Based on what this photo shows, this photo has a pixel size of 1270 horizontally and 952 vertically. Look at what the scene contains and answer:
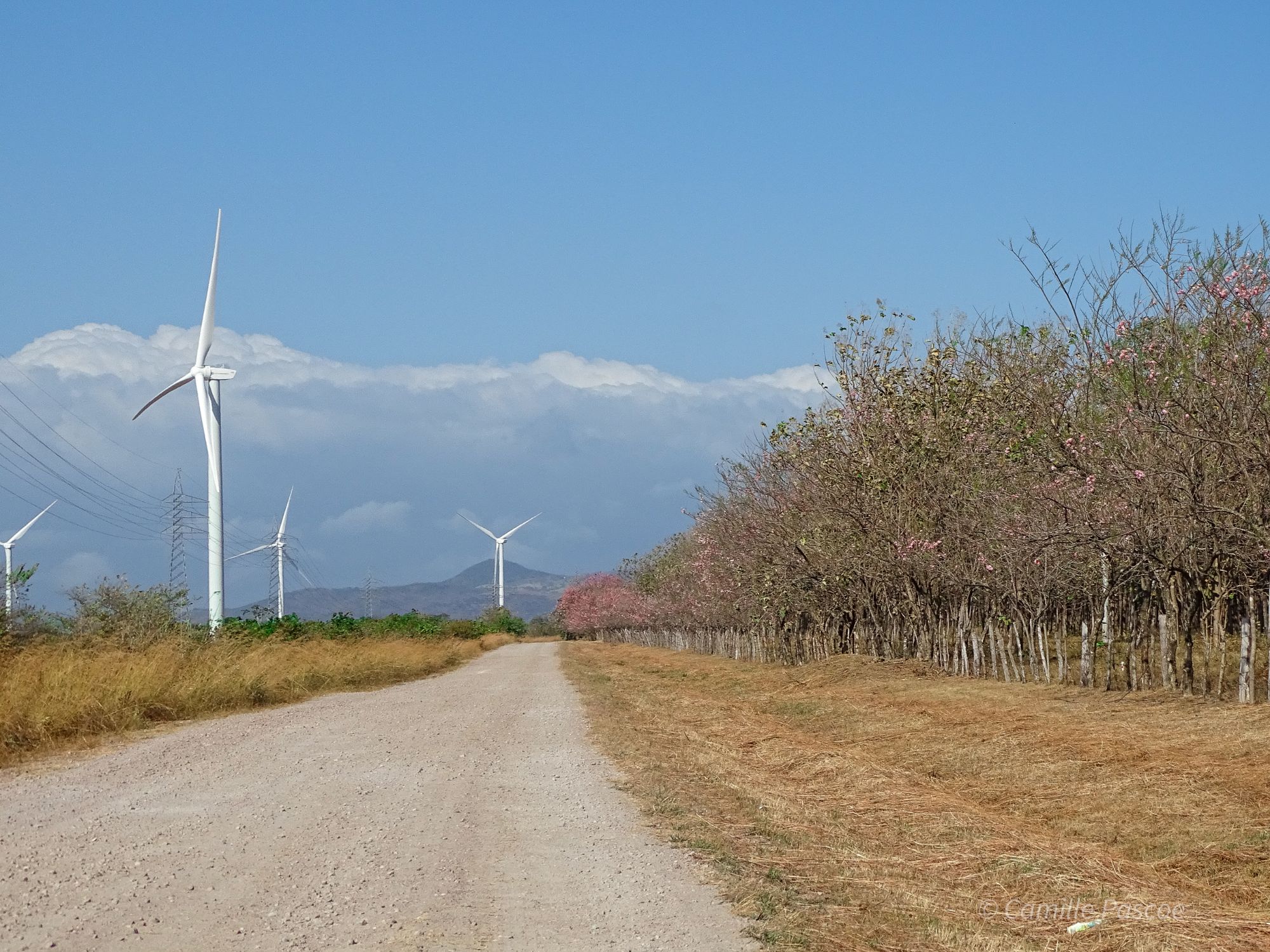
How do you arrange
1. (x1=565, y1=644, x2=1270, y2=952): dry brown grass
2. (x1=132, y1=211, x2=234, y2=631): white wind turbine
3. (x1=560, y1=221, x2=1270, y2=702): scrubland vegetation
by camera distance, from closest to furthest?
(x1=565, y1=644, x2=1270, y2=952): dry brown grass
(x1=560, y1=221, x2=1270, y2=702): scrubland vegetation
(x1=132, y1=211, x2=234, y2=631): white wind turbine

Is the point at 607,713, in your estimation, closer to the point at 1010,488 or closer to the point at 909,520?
the point at 1010,488

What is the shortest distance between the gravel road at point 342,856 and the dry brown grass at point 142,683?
78.6 inches

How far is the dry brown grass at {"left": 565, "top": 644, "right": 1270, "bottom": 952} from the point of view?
22.0 ft

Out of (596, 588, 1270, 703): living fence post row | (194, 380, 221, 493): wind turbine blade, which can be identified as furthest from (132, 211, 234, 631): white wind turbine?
(596, 588, 1270, 703): living fence post row

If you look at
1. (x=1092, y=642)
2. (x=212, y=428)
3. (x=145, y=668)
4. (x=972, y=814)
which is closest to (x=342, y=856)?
(x=972, y=814)

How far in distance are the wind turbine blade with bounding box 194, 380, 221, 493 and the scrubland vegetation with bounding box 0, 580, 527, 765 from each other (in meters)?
5.46

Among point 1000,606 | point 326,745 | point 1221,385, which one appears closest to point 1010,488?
point 1000,606

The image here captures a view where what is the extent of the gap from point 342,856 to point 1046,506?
51.7 feet

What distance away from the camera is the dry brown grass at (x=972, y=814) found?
6.71m

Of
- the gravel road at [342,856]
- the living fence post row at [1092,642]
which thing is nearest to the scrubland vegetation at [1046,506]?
the living fence post row at [1092,642]

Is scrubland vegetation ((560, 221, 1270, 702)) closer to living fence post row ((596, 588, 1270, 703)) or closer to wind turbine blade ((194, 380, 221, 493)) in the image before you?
living fence post row ((596, 588, 1270, 703))

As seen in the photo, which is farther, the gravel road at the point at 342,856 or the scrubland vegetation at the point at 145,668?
the scrubland vegetation at the point at 145,668

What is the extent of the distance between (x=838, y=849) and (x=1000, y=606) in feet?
67.3

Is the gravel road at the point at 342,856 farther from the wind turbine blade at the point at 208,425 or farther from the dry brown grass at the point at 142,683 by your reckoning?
the wind turbine blade at the point at 208,425
